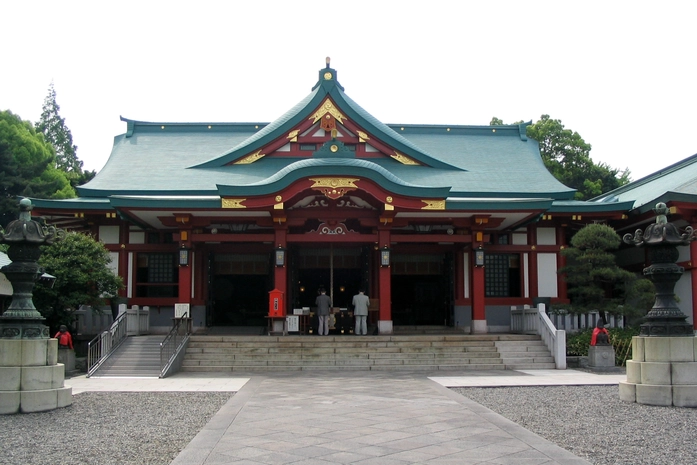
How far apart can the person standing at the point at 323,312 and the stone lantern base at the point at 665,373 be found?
10.4 m

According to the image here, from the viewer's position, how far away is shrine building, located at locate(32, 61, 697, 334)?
66.2 ft

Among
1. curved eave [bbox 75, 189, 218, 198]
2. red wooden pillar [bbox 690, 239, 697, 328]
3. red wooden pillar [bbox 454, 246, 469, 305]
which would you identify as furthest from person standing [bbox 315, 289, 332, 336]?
red wooden pillar [bbox 690, 239, 697, 328]

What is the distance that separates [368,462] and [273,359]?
430 inches

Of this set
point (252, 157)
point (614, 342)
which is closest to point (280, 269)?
point (252, 157)

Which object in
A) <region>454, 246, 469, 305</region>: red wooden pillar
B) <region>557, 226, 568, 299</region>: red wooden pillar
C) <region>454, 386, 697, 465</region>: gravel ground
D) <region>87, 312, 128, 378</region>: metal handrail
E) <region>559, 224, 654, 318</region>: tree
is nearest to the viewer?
<region>454, 386, 697, 465</region>: gravel ground

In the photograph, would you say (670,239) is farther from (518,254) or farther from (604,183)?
(604,183)

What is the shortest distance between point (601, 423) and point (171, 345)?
11.2 metres

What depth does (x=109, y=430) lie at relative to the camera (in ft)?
30.4

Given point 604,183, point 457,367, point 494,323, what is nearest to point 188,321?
point 457,367

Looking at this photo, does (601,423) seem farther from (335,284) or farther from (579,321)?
(335,284)

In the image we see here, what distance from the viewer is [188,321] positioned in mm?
19328

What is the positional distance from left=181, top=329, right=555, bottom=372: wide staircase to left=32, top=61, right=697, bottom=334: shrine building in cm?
177

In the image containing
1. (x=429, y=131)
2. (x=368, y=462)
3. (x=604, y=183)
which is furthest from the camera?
(x=604, y=183)

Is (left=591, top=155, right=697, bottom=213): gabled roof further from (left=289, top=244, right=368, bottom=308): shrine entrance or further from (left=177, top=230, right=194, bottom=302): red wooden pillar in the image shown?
(left=177, top=230, right=194, bottom=302): red wooden pillar
